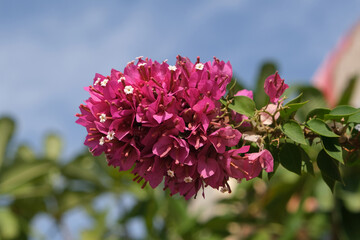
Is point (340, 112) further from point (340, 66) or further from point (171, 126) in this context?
point (340, 66)

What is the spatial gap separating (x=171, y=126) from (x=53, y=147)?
6854 millimetres

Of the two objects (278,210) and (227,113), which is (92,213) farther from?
(227,113)

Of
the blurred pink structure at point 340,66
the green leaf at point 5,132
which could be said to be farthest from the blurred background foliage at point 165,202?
the blurred pink structure at point 340,66

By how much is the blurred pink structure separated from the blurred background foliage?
3.11m

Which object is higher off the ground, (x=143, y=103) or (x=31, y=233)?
(x=143, y=103)

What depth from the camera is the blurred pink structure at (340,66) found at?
9.98 metres

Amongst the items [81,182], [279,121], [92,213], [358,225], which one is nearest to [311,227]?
[358,225]

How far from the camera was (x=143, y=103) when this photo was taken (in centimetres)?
174

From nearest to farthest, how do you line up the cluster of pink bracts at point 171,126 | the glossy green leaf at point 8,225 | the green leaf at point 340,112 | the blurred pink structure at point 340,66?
the cluster of pink bracts at point 171,126 → the green leaf at point 340,112 → the glossy green leaf at point 8,225 → the blurred pink structure at point 340,66

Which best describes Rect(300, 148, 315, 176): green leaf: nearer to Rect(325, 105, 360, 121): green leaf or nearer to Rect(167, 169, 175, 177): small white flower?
Rect(325, 105, 360, 121): green leaf

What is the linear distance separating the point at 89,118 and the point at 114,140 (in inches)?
5.6

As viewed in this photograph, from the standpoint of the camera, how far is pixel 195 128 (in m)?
1.71

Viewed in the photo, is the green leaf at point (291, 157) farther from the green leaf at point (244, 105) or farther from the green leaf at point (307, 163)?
the green leaf at point (244, 105)

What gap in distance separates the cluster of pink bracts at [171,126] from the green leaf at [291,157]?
0.13 metres
